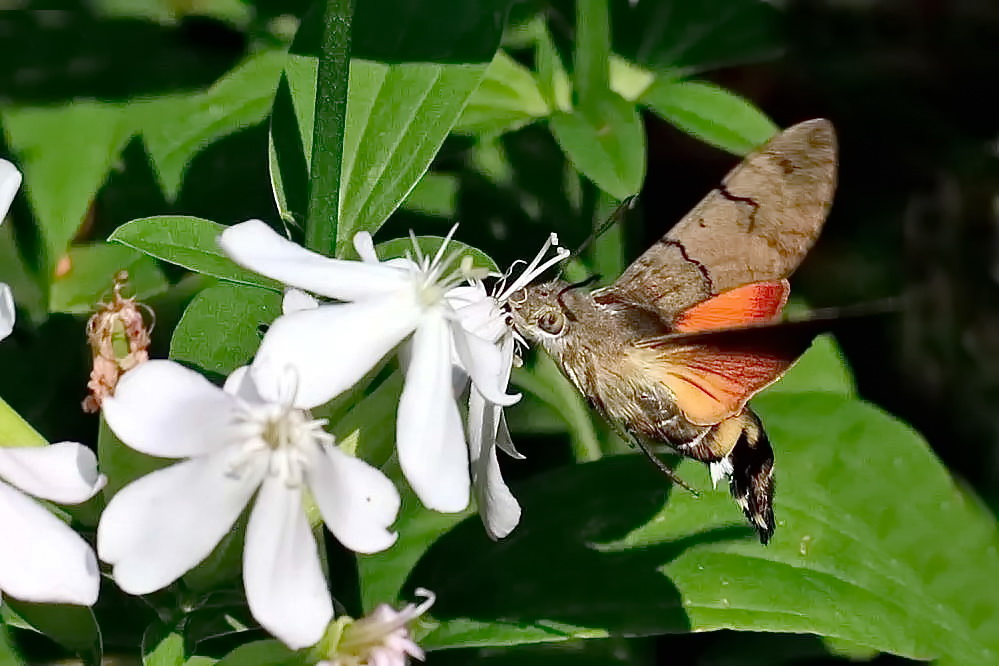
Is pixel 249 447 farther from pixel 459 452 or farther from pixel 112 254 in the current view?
pixel 112 254

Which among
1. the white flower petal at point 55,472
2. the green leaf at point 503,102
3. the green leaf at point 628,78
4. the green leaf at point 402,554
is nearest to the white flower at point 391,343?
the white flower petal at point 55,472

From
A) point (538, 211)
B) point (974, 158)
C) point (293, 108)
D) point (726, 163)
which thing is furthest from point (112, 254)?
point (974, 158)

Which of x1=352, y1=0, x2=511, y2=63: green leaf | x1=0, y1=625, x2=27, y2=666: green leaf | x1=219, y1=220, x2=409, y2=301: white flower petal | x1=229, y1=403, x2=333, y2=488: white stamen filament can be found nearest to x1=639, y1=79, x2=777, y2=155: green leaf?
x1=352, y1=0, x2=511, y2=63: green leaf

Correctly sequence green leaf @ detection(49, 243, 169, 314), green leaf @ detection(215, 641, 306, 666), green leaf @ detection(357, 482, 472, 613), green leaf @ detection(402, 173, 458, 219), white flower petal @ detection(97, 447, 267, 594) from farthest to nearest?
green leaf @ detection(402, 173, 458, 219)
green leaf @ detection(49, 243, 169, 314)
green leaf @ detection(357, 482, 472, 613)
green leaf @ detection(215, 641, 306, 666)
white flower petal @ detection(97, 447, 267, 594)

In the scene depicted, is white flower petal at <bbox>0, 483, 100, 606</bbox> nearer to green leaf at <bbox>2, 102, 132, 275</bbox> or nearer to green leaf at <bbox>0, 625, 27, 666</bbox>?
green leaf at <bbox>0, 625, 27, 666</bbox>

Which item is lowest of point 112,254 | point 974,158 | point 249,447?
point 974,158
